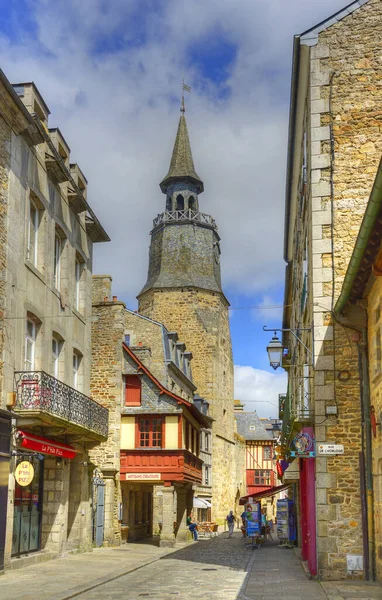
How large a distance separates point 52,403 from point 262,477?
50.8 m

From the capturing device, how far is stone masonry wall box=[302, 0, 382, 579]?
13.8 meters

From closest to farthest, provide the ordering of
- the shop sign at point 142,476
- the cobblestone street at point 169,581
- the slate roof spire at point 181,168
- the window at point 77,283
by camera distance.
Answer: the cobblestone street at point 169,581 → the window at point 77,283 → the shop sign at point 142,476 → the slate roof spire at point 181,168

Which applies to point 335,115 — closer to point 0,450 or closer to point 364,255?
point 364,255

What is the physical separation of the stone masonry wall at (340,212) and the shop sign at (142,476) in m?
14.8

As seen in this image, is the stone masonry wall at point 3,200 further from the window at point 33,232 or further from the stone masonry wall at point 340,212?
the stone masonry wall at point 340,212

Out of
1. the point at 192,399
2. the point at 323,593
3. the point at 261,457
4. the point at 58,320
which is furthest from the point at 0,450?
the point at 261,457

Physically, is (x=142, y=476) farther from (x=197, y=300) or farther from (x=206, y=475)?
(x=197, y=300)

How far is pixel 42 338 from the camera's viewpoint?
17.5m

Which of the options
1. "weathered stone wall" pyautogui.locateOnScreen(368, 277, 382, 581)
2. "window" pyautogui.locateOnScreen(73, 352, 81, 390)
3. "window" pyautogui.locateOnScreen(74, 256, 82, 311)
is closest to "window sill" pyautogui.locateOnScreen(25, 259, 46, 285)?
"window" pyautogui.locateOnScreen(74, 256, 82, 311)

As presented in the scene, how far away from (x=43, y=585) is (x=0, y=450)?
2625 millimetres

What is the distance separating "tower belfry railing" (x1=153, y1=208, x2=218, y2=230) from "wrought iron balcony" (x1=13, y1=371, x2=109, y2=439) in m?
30.8

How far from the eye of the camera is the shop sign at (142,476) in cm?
2786

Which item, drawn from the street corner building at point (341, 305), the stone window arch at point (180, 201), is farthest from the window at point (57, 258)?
the stone window arch at point (180, 201)

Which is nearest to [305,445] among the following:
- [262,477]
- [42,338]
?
[42,338]
